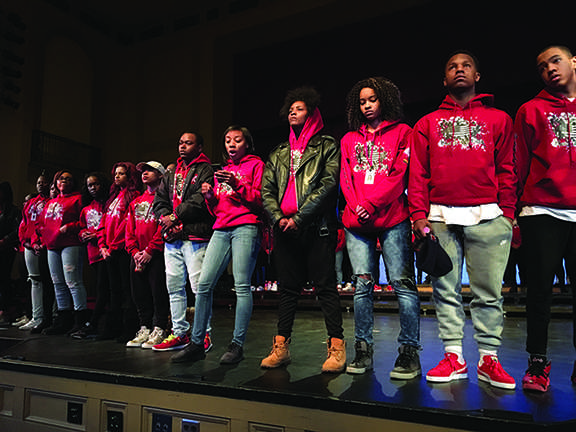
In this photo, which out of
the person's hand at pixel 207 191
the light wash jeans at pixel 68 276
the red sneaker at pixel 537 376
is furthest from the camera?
the light wash jeans at pixel 68 276

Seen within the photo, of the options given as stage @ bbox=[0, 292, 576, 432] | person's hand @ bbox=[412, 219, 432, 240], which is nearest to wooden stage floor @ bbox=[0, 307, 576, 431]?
stage @ bbox=[0, 292, 576, 432]

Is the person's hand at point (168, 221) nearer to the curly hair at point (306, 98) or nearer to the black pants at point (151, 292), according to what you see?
the black pants at point (151, 292)

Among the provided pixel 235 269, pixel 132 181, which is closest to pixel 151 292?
pixel 132 181

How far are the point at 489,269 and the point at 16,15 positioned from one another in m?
9.56

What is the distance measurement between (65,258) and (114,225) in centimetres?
71

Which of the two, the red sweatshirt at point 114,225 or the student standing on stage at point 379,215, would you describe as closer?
the student standing on stage at point 379,215

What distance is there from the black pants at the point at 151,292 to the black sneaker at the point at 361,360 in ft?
5.13

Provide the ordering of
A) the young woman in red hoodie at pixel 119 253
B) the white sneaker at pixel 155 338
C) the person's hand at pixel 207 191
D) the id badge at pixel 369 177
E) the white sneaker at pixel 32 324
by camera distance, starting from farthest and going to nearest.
→ the white sneaker at pixel 32 324 → the young woman in red hoodie at pixel 119 253 → the white sneaker at pixel 155 338 → the person's hand at pixel 207 191 → the id badge at pixel 369 177

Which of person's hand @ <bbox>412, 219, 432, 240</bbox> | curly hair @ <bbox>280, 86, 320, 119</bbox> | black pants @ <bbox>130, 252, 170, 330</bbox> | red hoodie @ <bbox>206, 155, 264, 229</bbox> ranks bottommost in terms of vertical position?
black pants @ <bbox>130, 252, 170, 330</bbox>

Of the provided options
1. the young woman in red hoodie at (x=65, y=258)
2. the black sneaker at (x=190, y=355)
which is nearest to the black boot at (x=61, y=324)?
the young woman in red hoodie at (x=65, y=258)

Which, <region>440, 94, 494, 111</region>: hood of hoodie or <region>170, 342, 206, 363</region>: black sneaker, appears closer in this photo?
<region>440, 94, 494, 111</region>: hood of hoodie

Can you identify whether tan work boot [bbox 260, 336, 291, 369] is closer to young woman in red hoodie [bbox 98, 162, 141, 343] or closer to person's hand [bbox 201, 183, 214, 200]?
person's hand [bbox 201, 183, 214, 200]

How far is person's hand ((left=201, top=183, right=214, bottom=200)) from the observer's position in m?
2.65

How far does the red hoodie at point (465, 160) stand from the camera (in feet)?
6.56
